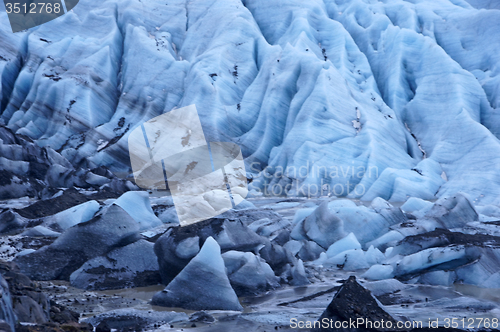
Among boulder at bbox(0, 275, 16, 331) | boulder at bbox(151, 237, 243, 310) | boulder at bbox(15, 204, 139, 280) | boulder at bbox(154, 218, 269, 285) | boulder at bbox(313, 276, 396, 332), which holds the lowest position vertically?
boulder at bbox(15, 204, 139, 280)

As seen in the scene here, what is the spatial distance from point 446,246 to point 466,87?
1353 cm

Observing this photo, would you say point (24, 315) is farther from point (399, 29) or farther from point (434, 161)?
point (399, 29)

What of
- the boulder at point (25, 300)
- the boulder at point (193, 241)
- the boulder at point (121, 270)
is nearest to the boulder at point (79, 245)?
the boulder at point (121, 270)

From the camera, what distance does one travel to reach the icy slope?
1758 centimetres

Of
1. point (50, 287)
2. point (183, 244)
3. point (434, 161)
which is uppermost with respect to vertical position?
point (183, 244)

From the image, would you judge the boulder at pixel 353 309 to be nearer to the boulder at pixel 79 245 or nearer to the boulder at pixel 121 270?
the boulder at pixel 121 270

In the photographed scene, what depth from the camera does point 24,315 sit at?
435 centimetres

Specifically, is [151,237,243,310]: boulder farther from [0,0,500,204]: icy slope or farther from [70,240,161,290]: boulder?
[0,0,500,204]: icy slope

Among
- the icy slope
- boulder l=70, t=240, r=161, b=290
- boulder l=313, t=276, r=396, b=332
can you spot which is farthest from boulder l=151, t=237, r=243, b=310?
the icy slope

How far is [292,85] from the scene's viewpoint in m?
21.2

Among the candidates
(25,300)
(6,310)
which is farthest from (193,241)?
(6,310)

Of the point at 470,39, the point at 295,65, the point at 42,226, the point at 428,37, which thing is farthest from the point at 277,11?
the point at 42,226

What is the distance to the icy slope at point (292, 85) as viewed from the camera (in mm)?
17578

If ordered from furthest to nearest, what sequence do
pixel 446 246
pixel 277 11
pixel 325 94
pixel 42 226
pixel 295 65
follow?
pixel 277 11 → pixel 295 65 → pixel 325 94 → pixel 42 226 → pixel 446 246
